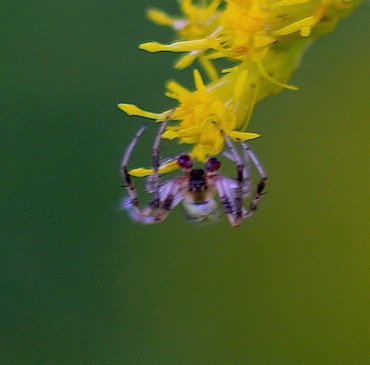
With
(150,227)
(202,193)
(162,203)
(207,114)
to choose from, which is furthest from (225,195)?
(150,227)

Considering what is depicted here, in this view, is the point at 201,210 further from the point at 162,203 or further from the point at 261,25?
the point at 261,25

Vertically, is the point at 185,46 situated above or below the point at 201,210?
above

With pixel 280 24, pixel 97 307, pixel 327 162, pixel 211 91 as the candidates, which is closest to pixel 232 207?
pixel 211 91

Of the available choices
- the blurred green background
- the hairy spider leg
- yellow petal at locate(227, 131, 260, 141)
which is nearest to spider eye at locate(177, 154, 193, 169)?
the hairy spider leg

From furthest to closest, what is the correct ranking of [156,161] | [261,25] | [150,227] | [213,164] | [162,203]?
[150,227] → [162,203] → [213,164] → [156,161] → [261,25]

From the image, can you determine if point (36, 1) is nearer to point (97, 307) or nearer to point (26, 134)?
point (26, 134)

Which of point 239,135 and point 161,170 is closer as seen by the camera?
point 239,135
